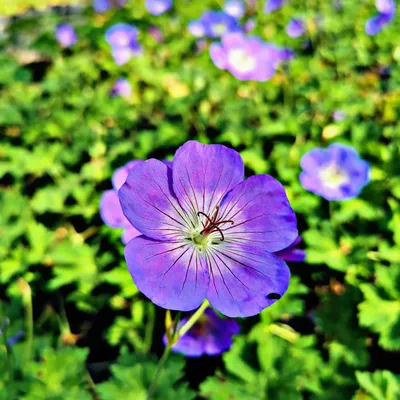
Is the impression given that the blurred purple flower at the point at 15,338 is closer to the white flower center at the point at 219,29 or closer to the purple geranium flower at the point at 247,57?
the purple geranium flower at the point at 247,57

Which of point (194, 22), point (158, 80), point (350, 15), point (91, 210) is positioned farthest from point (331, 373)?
point (350, 15)

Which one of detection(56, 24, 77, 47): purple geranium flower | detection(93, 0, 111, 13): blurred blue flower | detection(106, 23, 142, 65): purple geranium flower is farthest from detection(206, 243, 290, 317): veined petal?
detection(93, 0, 111, 13): blurred blue flower

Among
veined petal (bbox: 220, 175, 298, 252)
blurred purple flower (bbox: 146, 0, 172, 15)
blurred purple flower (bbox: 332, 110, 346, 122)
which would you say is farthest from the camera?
blurred purple flower (bbox: 146, 0, 172, 15)

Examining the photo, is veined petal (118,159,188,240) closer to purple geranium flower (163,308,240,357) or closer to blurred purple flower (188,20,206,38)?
purple geranium flower (163,308,240,357)

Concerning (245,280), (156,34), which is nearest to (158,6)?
(156,34)

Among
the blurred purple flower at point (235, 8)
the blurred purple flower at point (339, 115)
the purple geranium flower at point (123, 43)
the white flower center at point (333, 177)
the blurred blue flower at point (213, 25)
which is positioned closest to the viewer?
the white flower center at point (333, 177)

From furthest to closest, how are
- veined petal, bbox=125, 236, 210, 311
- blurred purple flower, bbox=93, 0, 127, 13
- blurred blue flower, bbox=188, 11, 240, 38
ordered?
blurred purple flower, bbox=93, 0, 127, 13 → blurred blue flower, bbox=188, 11, 240, 38 → veined petal, bbox=125, 236, 210, 311

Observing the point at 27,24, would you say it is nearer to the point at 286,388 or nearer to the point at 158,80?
the point at 158,80

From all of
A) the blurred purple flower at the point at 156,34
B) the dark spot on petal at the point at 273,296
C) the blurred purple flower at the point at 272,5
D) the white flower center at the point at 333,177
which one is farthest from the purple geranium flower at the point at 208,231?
the blurred purple flower at the point at 272,5

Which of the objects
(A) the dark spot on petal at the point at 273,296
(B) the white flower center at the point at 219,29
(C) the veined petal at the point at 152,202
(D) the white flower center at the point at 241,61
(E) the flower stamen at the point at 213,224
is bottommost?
(B) the white flower center at the point at 219,29
